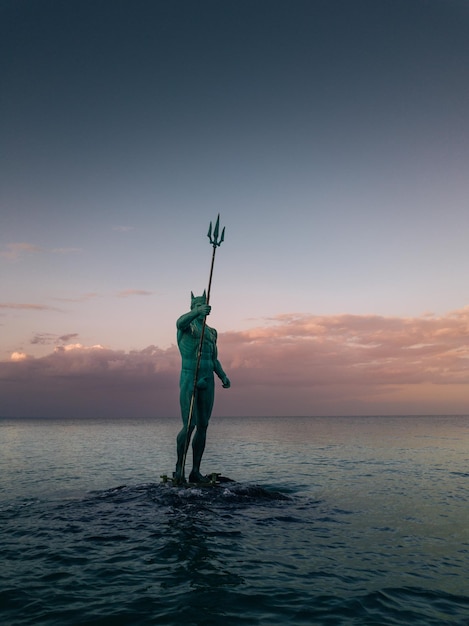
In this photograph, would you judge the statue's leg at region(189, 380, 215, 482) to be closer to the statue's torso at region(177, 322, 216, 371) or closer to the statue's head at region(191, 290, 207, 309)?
the statue's torso at region(177, 322, 216, 371)

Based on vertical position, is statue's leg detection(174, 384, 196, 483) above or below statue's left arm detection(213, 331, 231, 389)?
below

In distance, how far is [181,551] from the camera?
650 cm

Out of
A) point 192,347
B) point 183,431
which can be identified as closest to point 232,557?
point 183,431

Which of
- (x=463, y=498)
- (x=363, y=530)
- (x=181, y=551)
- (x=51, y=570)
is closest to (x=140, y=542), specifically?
(x=181, y=551)

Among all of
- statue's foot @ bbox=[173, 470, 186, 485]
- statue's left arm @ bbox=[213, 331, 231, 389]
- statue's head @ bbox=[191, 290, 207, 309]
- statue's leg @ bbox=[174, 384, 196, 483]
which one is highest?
statue's head @ bbox=[191, 290, 207, 309]

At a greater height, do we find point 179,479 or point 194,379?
point 194,379

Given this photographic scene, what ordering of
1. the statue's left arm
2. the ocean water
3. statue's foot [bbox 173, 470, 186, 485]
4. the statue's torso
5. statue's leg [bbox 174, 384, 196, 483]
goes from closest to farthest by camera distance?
the ocean water → statue's leg [bbox 174, 384, 196, 483] → statue's foot [bbox 173, 470, 186, 485] → the statue's torso → the statue's left arm

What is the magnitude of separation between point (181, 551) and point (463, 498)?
923cm

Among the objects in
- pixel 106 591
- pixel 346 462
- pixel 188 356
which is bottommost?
pixel 346 462

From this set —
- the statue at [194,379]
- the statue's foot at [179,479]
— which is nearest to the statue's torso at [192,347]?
the statue at [194,379]

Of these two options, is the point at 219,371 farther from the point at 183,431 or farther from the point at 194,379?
the point at 183,431

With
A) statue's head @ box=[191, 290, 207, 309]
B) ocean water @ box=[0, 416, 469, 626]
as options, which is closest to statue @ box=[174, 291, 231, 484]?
statue's head @ box=[191, 290, 207, 309]

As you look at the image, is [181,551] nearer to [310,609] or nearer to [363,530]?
[310,609]

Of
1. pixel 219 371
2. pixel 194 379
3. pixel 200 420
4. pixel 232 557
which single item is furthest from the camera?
pixel 219 371
